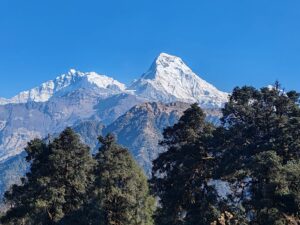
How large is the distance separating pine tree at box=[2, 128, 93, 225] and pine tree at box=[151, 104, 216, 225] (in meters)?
12.7

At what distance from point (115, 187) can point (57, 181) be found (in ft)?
23.1

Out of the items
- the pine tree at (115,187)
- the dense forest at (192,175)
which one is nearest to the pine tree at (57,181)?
the dense forest at (192,175)

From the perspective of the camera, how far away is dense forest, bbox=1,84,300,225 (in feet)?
130

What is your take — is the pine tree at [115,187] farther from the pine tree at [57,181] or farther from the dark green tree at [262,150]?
the dark green tree at [262,150]

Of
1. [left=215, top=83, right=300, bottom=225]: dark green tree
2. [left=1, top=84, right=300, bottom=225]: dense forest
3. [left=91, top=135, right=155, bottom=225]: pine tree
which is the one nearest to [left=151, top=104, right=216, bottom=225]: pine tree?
[left=1, top=84, right=300, bottom=225]: dense forest

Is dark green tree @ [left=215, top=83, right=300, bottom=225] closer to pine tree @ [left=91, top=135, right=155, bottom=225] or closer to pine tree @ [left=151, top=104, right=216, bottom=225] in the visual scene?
pine tree @ [left=151, top=104, right=216, bottom=225]

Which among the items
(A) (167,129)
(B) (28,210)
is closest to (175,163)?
(A) (167,129)

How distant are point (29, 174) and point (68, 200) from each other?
694cm

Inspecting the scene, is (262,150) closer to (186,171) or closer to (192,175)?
(192,175)

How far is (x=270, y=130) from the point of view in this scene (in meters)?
A: 44.8

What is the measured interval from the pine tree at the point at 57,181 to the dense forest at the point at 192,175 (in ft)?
0.39

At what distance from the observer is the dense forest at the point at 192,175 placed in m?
39.6

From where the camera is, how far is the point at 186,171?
49188mm

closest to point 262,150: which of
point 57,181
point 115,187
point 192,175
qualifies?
point 192,175
